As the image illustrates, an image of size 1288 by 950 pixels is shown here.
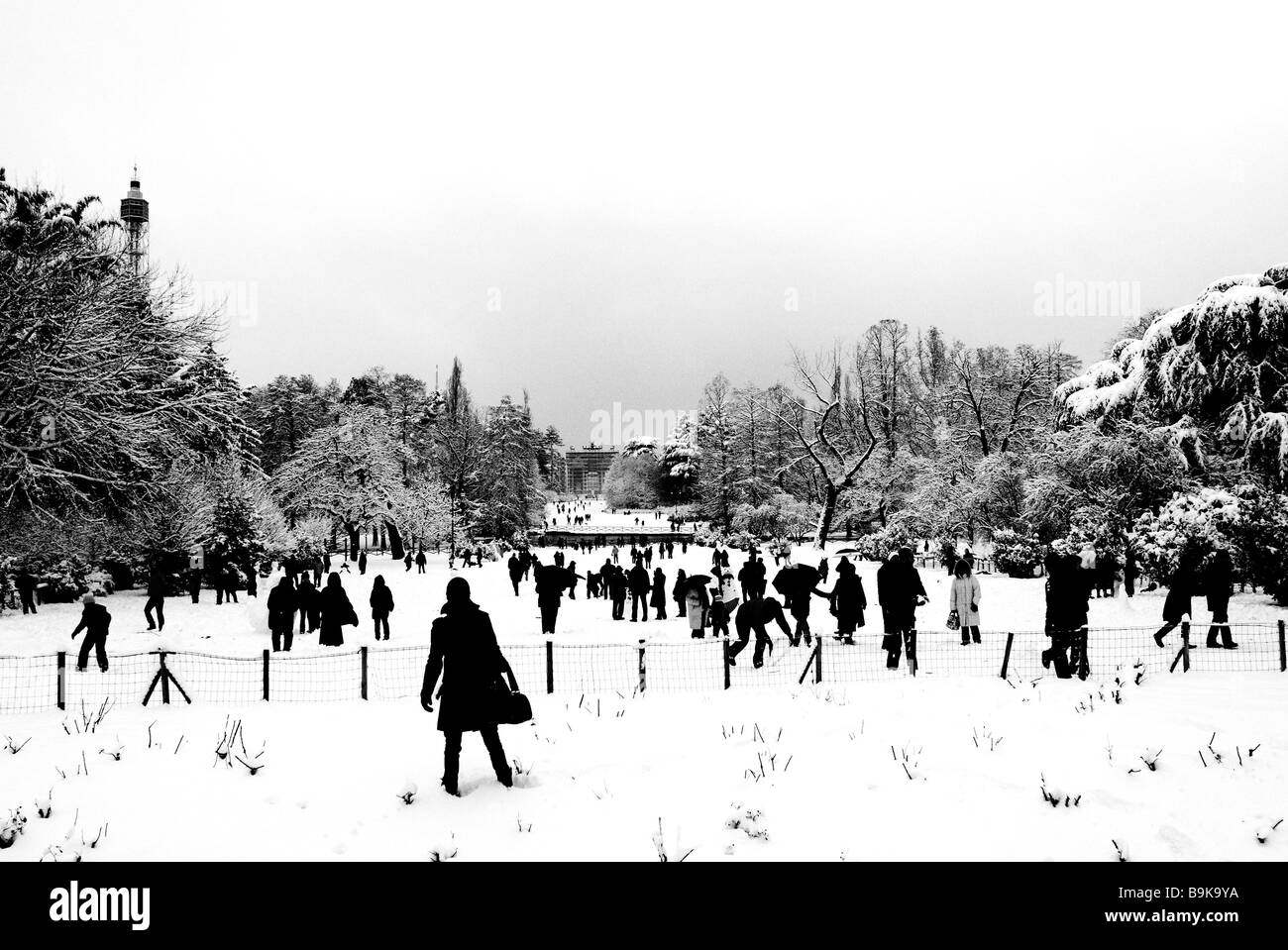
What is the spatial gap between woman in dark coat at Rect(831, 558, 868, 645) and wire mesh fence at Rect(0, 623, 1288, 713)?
356 mm

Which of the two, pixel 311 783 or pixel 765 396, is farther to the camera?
pixel 765 396

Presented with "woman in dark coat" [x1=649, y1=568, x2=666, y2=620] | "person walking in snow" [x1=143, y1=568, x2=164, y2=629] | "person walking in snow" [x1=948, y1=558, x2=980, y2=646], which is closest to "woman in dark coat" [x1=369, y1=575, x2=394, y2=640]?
"person walking in snow" [x1=143, y1=568, x2=164, y2=629]

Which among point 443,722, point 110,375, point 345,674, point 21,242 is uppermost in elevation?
point 21,242

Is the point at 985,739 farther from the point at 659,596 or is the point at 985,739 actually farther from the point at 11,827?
the point at 659,596

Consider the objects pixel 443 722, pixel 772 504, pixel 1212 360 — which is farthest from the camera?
pixel 772 504

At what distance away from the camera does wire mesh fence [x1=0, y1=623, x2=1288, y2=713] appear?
9289mm

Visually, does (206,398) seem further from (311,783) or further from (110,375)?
(311,783)

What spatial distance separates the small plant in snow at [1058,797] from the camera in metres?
5.45

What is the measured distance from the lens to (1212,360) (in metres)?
18.3

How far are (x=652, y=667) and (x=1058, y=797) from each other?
683 centimetres
